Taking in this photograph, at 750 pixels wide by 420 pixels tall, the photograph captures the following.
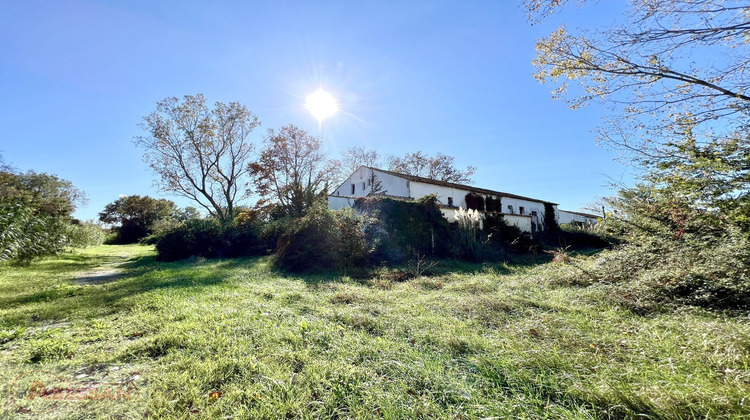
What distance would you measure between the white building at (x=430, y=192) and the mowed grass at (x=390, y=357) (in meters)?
14.9

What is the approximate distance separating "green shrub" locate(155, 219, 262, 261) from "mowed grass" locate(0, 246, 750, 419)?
967cm

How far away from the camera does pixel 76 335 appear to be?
332 centimetres

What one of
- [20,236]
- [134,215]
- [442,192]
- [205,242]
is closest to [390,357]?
[20,236]

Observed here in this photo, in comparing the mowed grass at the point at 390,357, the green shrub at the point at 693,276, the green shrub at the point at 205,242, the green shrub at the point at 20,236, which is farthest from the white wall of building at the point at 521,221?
the green shrub at the point at 20,236

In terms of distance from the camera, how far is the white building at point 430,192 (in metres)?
21.0

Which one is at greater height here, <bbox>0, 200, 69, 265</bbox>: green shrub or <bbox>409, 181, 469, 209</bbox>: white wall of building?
<bbox>409, 181, 469, 209</bbox>: white wall of building

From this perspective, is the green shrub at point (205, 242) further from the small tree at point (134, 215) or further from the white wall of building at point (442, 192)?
the small tree at point (134, 215)

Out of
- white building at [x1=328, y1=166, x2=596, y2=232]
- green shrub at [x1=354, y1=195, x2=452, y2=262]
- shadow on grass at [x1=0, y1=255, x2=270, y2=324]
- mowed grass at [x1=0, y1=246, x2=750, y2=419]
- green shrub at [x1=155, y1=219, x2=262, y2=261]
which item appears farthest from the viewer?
white building at [x1=328, y1=166, x2=596, y2=232]

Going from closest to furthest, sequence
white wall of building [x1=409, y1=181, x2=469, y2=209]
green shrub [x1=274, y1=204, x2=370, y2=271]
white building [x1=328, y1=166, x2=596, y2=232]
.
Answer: green shrub [x1=274, y1=204, x2=370, y2=271], white building [x1=328, y1=166, x2=596, y2=232], white wall of building [x1=409, y1=181, x2=469, y2=209]

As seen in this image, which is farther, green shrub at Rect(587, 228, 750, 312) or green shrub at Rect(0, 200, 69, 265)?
green shrub at Rect(0, 200, 69, 265)

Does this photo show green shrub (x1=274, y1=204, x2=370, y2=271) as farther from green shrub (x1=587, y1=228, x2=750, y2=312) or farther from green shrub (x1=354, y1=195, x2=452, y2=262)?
green shrub (x1=587, y1=228, x2=750, y2=312)

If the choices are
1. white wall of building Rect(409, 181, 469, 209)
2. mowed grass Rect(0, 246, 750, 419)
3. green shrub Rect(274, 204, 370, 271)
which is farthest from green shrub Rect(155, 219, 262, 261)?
white wall of building Rect(409, 181, 469, 209)

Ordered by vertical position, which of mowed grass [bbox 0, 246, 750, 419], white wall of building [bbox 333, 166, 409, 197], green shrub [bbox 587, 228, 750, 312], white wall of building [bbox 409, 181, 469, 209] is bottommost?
mowed grass [bbox 0, 246, 750, 419]

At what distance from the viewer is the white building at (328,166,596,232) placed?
2103 cm
